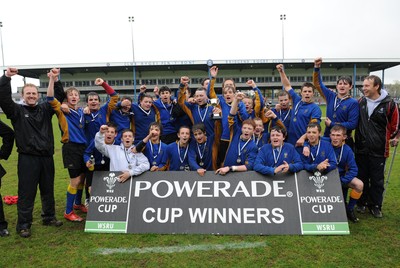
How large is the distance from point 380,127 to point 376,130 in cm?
8

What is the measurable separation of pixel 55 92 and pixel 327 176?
13.5 ft

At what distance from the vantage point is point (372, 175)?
15.1ft

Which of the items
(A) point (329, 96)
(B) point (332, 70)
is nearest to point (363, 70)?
(B) point (332, 70)

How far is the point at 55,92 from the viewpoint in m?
4.52

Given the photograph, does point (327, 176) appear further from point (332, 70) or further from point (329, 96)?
point (332, 70)

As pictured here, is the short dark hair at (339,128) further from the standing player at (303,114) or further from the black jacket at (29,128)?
the black jacket at (29,128)

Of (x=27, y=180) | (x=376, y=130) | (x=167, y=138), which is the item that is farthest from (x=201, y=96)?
(x=27, y=180)

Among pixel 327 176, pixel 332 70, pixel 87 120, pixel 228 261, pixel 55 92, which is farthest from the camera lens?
pixel 332 70

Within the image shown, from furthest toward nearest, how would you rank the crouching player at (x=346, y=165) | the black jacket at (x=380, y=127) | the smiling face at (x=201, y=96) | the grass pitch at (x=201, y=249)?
1. the smiling face at (x=201, y=96)
2. the black jacket at (x=380, y=127)
3. the crouching player at (x=346, y=165)
4. the grass pitch at (x=201, y=249)

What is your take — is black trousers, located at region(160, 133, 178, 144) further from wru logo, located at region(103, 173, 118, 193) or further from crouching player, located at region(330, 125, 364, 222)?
crouching player, located at region(330, 125, 364, 222)

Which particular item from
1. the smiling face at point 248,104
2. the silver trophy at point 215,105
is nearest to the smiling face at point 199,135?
the silver trophy at point 215,105

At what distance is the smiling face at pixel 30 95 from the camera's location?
4082 millimetres

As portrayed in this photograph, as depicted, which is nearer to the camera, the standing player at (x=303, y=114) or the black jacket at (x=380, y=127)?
the black jacket at (x=380, y=127)

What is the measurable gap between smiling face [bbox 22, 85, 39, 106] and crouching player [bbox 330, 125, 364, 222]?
4.27 meters
